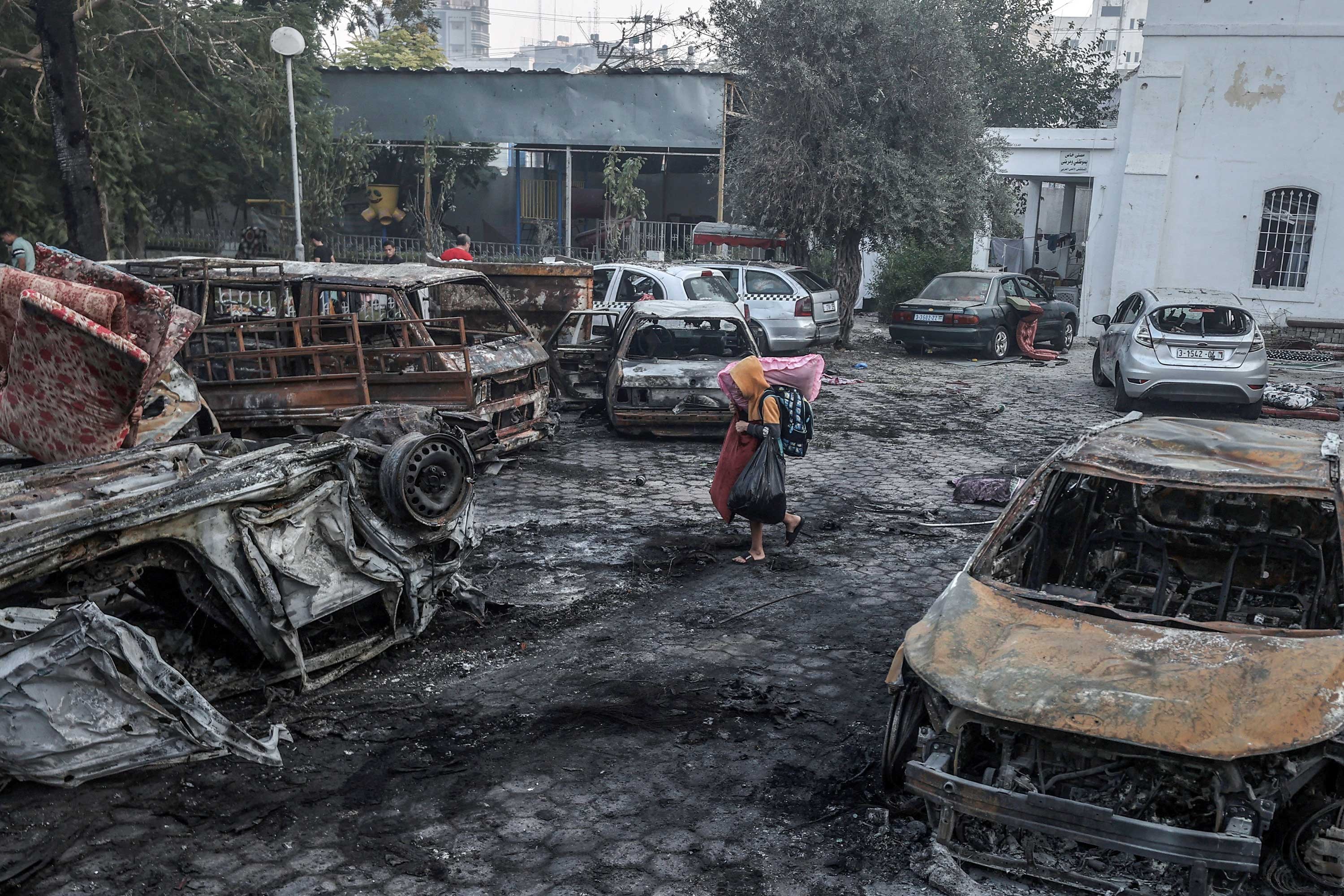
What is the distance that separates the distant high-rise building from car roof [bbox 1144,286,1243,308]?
110m

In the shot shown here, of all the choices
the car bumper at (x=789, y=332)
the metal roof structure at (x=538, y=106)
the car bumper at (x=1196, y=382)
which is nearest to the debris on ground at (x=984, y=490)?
the car bumper at (x=1196, y=382)

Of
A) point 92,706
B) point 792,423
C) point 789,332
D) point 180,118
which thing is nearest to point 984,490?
point 792,423

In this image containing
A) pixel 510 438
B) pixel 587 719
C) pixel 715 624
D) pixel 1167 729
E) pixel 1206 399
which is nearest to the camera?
pixel 1167 729

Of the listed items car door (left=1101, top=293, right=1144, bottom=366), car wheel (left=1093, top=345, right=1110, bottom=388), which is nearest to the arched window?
car wheel (left=1093, top=345, right=1110, bottom=388)

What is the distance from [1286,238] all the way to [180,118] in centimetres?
2125

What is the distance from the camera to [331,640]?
218 inches

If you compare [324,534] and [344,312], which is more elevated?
[344,312]

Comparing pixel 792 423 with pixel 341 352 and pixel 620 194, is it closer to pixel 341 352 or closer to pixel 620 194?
pixel 341 352

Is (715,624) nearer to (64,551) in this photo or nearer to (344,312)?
(64,551)

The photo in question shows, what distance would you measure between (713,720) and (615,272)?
10891mm

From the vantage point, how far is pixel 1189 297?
46.3 ft

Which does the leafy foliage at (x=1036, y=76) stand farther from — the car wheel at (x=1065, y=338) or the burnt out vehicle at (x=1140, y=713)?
the burnt out vehicle at (x=1140, y=713)

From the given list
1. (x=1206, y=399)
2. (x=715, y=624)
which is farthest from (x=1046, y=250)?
(x=715, y=624)

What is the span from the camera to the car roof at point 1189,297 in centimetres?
1383
